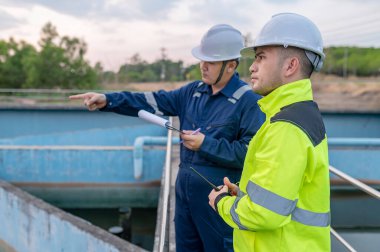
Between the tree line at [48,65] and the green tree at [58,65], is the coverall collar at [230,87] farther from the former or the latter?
the green tree at [58,65]

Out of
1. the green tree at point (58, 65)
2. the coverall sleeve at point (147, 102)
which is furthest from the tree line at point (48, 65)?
the coverall sleeve at point (147, 102)

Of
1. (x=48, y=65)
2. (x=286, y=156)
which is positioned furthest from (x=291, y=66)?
(x=48, y=65)

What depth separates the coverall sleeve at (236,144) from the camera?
1681 millimetres

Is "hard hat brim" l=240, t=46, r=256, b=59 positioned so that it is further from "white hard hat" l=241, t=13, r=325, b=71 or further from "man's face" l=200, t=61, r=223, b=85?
"man's face" l=200, t=61, r=223, b=85

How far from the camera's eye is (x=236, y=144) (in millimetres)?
1740

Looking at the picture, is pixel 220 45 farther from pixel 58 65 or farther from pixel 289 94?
pixel 58 65

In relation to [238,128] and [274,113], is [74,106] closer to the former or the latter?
[238,128]

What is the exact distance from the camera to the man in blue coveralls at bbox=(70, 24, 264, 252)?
1.74 metres

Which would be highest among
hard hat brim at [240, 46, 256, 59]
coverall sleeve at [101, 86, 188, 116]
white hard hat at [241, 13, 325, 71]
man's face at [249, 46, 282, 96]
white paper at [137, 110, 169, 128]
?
white hard hat at [241, 13, 325, 71]

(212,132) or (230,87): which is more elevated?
(230,87)

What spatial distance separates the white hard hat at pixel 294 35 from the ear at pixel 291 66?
5 cm

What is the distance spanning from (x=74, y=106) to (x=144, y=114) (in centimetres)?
817

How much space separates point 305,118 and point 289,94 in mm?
112

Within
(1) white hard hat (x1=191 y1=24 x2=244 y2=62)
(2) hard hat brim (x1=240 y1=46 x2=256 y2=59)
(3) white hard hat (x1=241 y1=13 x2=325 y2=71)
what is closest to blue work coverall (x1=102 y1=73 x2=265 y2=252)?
(1) white hard hat (x1=191 y1=24 x2=244 y2=62)
